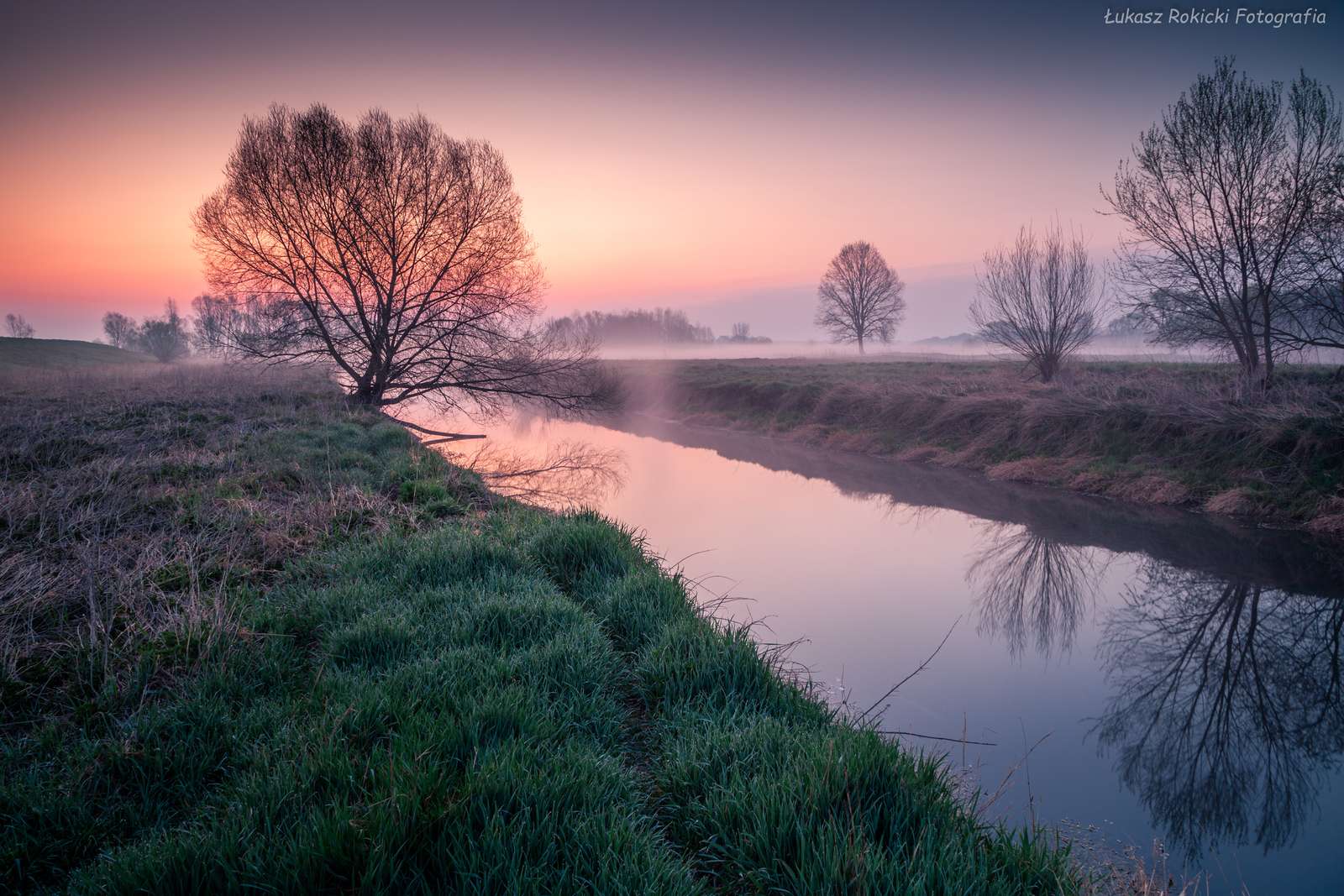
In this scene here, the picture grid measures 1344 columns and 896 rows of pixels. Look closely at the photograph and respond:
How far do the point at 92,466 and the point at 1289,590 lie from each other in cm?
1490

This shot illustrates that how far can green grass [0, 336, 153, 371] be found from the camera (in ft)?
129

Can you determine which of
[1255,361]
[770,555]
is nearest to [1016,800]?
[770,555]

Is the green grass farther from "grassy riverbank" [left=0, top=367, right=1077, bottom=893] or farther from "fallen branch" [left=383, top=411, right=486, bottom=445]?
"grassy riverbank" [left=0, top=367, right=1077, bottom=893]

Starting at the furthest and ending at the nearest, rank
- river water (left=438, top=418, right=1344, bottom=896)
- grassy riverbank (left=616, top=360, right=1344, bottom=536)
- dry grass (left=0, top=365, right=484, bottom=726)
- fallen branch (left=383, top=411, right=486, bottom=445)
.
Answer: fallen branch (left=383, top=411, right=486, bottom=445) < grassy riverbank (left=616, top=360, right=1344, bottom=536) < river water (left=438, top=418, right=1344, bottom=896) < dry grass (left=0, top=365, right=484, bottom=726)

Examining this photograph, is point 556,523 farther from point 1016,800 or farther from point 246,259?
point 246,259

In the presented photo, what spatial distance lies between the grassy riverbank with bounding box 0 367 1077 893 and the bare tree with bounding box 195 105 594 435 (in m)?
11.0

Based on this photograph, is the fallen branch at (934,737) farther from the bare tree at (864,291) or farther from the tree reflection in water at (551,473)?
the bare tree at (864,291)

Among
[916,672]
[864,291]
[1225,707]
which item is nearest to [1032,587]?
[1225,707]

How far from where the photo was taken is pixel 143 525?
533cm

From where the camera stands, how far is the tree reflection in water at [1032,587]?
6.71m

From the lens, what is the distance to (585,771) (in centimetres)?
238

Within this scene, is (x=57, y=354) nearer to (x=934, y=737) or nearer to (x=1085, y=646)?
(x=934, y=737)

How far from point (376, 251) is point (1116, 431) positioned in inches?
757

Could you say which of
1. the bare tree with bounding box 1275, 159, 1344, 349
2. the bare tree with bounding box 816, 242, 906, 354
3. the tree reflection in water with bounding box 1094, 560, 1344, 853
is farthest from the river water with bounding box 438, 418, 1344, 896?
the bare tree with bounding box 816, 242, 906, 354
